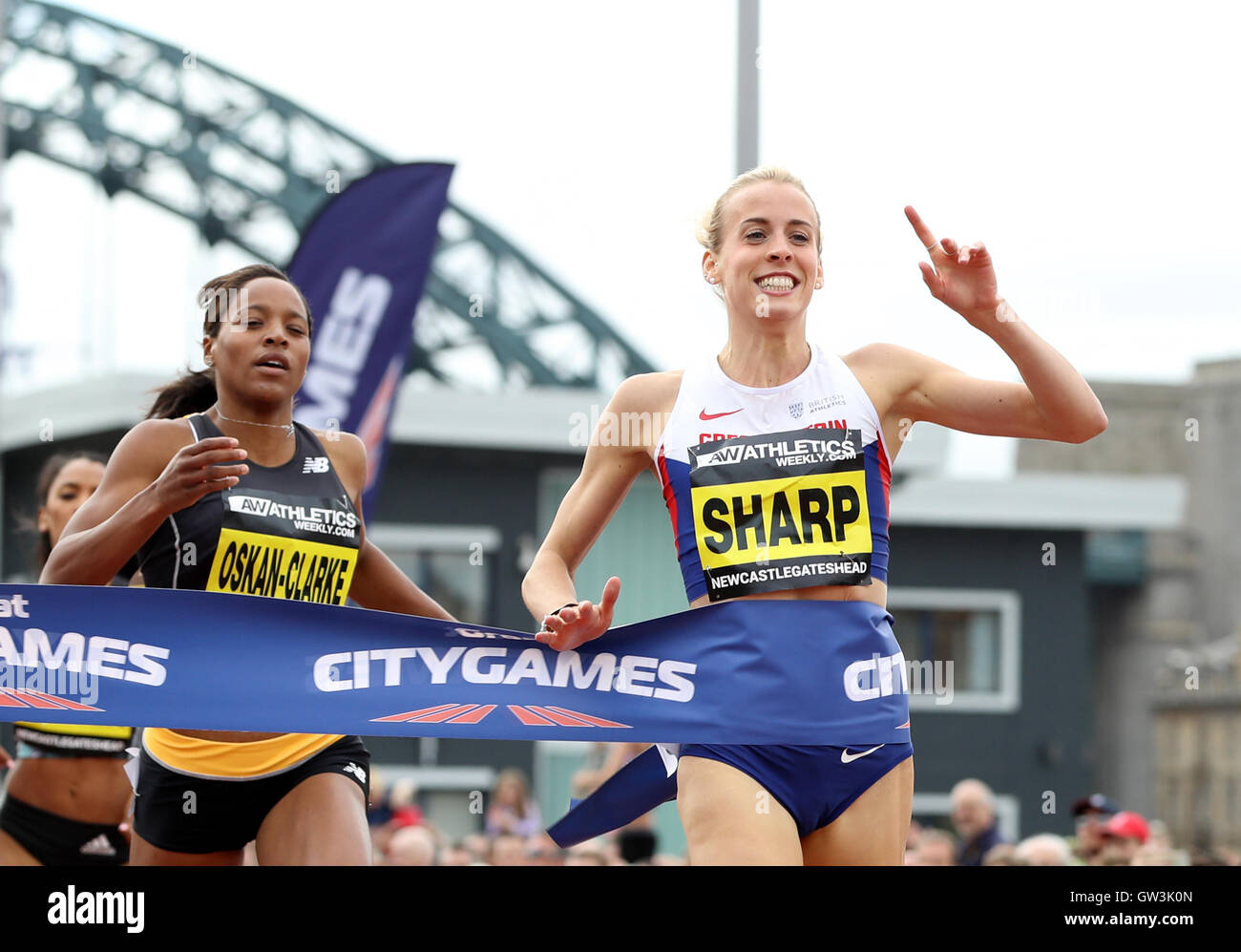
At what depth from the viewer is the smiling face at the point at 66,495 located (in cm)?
585

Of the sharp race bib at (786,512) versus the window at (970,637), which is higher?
the window at (970,637)

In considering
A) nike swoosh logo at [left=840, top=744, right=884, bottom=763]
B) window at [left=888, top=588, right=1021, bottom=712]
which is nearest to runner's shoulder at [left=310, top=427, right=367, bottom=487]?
nike swoosh logo at [left=840, top=744, right=884, bottom=763]

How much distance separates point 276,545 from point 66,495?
1851 millimetres

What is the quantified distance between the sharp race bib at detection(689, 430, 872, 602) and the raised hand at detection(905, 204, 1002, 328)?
0.39 m

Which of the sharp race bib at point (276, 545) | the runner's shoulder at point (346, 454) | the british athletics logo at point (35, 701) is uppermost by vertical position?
the runner's shoulder at point (346, 454)

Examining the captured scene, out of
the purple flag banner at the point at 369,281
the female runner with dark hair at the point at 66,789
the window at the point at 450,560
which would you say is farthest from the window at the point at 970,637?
the female runner with dark hair at the point at 66,789

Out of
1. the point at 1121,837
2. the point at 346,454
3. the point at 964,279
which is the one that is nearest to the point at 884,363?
the point at 964,279

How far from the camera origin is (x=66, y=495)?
587cm

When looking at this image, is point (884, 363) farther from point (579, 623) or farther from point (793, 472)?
point (579, 623)

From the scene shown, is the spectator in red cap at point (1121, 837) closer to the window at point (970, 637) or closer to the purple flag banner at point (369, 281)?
the purple flag banner at point (369, 281)

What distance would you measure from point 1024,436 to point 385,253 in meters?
6.09

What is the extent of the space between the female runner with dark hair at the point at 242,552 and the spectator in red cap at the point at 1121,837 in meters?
4.93

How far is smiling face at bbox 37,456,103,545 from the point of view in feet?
19.2
